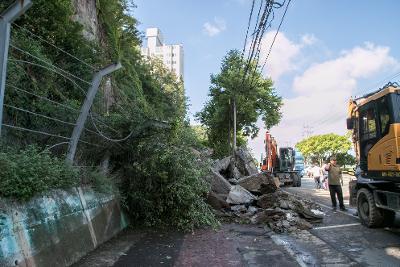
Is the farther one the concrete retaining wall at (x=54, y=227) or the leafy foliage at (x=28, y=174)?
the leafy foliage at (x=28, y=174)

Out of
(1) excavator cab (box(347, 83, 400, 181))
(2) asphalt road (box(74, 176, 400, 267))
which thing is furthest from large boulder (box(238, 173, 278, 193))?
(1) excavator cab (box(347, 83, 400, 181))

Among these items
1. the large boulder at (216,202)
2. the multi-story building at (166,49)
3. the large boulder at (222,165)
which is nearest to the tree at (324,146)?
the multi-story building at (166,49)

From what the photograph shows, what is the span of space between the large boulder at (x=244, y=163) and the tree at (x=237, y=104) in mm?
14355

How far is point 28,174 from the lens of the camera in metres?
5.55

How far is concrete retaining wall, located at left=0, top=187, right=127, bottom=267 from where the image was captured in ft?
Result: 16.5

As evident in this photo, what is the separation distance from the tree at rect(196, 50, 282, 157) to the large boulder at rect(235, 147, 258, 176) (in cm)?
1435

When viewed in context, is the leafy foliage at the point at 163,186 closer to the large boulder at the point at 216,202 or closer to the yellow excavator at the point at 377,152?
the large boulder at the point at 216,202

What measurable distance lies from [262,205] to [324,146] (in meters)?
87.7

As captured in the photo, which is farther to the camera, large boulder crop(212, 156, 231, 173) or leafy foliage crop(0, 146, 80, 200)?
large boulder crop(212, 156, 231, 173)

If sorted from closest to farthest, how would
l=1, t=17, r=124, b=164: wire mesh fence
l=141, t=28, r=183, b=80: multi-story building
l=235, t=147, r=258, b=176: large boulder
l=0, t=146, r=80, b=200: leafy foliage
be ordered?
l=0, t=146, r=80, b=200: leafy foliage < l=1, t=17, r=124, b=164: wire mesh fence < l=235, t=147, r=258, b=176: large boulder < l=141, t=28, r=183, b=80: multi-story building

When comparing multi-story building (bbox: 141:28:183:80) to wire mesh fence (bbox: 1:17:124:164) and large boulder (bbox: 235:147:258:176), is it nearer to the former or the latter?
large boulder (bbox: 235:147:258:176)

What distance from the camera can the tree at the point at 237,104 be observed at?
37.4 meters

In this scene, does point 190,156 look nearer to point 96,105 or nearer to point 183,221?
point 183,221

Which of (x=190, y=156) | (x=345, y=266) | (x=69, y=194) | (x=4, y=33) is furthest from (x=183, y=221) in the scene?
(x=4, y=33)
